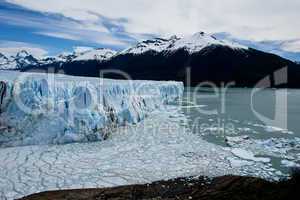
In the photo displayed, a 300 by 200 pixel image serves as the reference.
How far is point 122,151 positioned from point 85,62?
151156mm

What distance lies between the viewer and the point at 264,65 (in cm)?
9612

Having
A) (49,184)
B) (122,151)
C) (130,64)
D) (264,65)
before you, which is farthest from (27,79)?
(130,64)

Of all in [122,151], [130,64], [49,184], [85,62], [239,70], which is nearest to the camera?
[49,184]

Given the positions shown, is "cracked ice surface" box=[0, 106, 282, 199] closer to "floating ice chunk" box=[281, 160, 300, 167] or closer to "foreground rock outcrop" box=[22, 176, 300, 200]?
"foreground rock outcrop" box=[22, 176, 300, 200]

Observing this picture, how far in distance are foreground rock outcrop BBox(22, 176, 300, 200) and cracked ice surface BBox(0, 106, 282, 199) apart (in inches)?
15.0

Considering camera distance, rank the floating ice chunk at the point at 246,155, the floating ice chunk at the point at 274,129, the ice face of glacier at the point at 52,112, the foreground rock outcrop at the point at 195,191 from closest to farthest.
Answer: the foreground rock outcrop at the point at 195,191
the floating ice chunk at the point at 246,155
the ice face of glacier at the point at 52,112
the floating ice chunk at the point at 274,129

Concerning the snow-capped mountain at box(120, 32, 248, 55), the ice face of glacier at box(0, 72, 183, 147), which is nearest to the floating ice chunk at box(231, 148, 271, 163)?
the ice face of glacier at box(0, 72, 183, 147)

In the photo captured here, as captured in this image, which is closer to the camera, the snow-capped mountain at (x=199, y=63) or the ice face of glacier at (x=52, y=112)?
the ice face of glacier at (x=52, y=112)

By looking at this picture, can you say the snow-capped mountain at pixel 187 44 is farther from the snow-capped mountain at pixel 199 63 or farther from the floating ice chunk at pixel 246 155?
the floating ice chunk at pixel 246 155

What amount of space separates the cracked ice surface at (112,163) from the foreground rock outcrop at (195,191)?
1.25 feet

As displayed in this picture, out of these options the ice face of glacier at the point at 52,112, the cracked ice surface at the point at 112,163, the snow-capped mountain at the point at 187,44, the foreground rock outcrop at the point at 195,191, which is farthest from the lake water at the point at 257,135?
the snow-capped mountain at the point at 187,44

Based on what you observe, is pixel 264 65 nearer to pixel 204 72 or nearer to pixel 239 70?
pixel 239 70

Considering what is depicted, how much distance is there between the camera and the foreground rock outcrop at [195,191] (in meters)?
6.12

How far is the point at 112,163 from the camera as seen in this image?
8.31m
